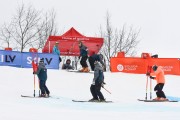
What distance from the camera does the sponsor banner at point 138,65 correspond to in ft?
84.8

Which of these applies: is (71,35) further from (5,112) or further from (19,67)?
(5,112)

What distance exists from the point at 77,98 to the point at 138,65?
934 centimetres

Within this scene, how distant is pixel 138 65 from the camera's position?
25953 mm

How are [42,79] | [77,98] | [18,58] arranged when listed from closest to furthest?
[42,79], [77,98], [18,58]

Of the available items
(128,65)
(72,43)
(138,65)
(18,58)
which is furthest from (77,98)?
(72,43)

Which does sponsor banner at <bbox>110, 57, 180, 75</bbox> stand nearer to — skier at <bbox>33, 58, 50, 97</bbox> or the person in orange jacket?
the person in orange jacket

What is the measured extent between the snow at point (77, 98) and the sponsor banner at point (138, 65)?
0.84 meters

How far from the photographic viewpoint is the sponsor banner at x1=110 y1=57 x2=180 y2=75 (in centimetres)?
2586

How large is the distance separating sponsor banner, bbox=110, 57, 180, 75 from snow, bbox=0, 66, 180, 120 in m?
0.84

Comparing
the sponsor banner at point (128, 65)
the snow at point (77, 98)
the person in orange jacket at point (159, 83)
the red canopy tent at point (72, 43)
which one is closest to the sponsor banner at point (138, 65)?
the sponsor banner at point (128, 65)

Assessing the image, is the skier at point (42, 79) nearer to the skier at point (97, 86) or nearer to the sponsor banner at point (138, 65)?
the skier at point (97, 86)

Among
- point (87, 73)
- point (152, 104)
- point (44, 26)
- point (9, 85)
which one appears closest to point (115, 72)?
point (87, 73)

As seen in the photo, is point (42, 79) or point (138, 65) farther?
point (138, 65)

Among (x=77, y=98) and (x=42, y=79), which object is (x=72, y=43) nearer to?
(x=77, y=98)
